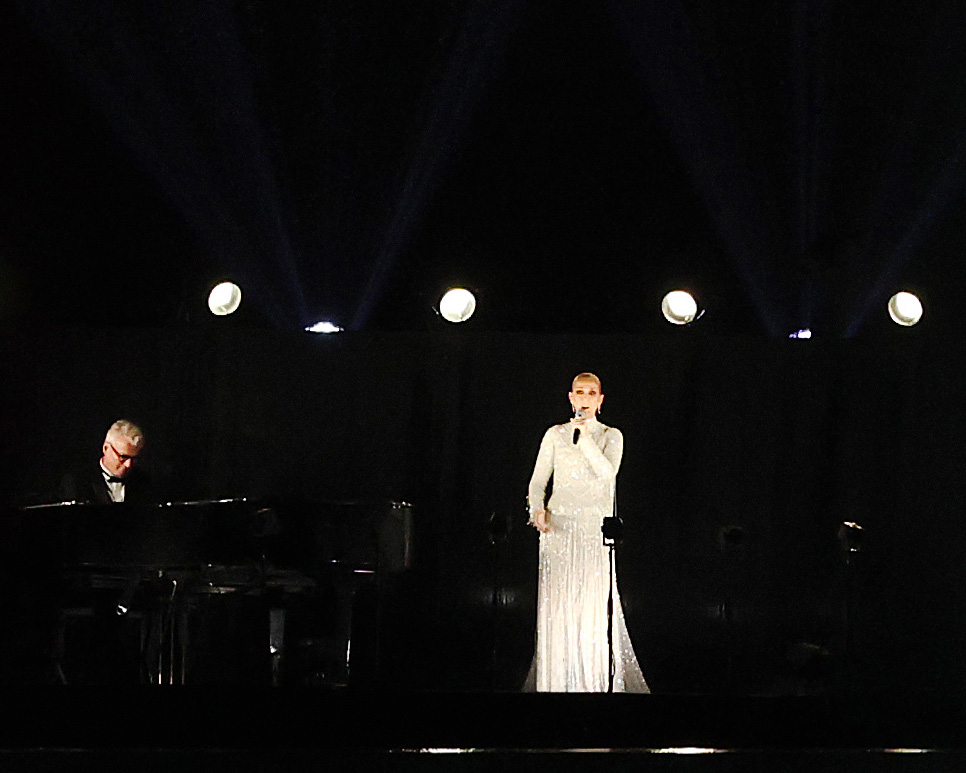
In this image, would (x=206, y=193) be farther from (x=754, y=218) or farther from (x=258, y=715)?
(x=258, y=715)

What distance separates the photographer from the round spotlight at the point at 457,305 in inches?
316

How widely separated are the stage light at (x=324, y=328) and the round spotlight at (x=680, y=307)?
1883 millimetres

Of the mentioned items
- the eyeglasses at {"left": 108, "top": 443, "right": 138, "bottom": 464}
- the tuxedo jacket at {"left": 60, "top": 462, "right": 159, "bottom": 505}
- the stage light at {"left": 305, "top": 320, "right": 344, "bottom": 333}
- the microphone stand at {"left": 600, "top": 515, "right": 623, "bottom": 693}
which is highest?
the stage light at {"left": 305, "top": 320, "right": 344, "bottom": 333}

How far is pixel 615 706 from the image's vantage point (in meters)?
3.71

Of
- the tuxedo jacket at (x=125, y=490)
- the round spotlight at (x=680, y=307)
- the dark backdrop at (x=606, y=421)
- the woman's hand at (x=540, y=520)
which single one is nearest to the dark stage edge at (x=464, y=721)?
the tuxedo jacket at (x=125, y=490)

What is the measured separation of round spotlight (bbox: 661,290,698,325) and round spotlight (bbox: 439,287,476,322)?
Answer: 1099 mm

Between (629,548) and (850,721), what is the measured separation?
4629mm

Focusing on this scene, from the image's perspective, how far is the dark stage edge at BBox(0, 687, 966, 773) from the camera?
3586mm

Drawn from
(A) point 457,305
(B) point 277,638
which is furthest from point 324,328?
(B) point 277,638

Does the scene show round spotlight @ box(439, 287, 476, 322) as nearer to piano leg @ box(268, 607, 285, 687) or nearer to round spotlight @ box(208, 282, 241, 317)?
round spotlight @ box(208, 282, 241, 317)

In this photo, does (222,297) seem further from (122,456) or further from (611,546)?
(611,546)

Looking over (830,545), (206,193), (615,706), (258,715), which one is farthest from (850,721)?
(206,193)

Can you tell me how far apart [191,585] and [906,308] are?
419 cm

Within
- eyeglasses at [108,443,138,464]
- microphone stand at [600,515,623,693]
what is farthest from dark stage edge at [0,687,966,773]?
eyeglasses at [108,443,138,464]
